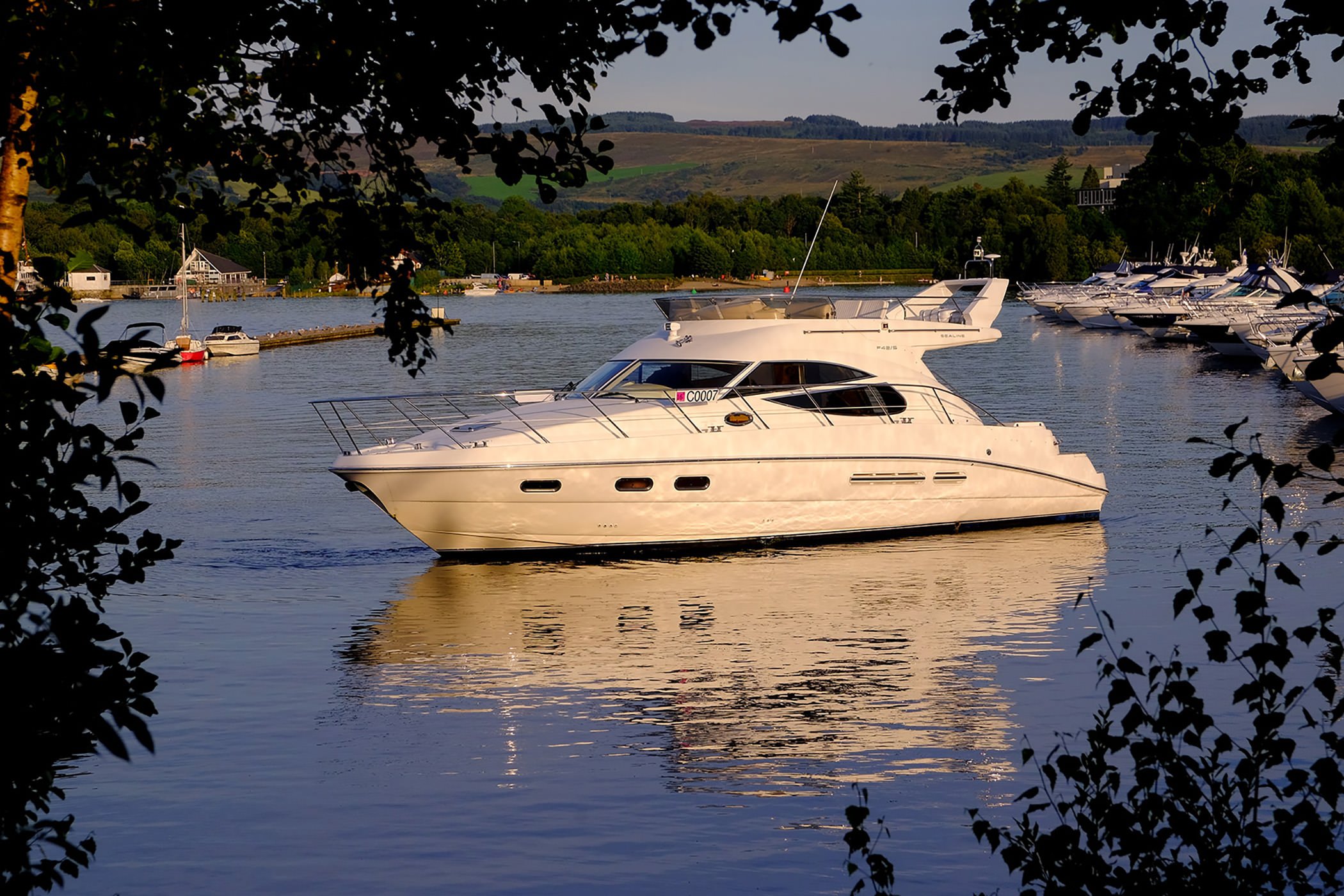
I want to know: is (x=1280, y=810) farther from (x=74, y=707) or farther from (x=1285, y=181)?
(x=1285, y=181)

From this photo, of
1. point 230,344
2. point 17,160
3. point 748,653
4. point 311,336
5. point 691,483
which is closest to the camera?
point 17,160

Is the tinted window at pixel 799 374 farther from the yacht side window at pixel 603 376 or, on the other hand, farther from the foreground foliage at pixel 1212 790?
the foreground foliage at pixel 1212 790

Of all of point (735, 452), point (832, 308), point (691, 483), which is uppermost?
point (832, 308)

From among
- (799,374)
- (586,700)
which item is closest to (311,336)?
(799,374)

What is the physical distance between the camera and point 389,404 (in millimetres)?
47188

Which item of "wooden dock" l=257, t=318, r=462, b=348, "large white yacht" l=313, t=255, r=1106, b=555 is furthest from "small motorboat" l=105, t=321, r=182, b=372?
"wooden dock" l=257, t=318, r=462, b=348

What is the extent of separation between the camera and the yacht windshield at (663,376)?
20641 millimetres

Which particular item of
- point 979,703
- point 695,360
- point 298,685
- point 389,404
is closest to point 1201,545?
point 695,360

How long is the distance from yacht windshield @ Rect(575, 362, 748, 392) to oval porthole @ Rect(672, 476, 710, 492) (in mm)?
1400

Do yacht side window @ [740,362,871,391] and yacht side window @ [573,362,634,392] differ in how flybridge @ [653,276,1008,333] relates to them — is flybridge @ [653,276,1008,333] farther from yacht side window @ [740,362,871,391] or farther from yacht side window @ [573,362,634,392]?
yacht side window @ [740,362,871,391]

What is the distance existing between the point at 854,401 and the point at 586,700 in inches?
336

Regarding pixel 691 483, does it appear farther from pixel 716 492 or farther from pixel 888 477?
pixel 888 477

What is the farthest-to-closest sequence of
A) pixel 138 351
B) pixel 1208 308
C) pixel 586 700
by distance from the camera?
pixel 1208 308
pixel 586 700
pixel 138 351

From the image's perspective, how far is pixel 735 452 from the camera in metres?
19.9
